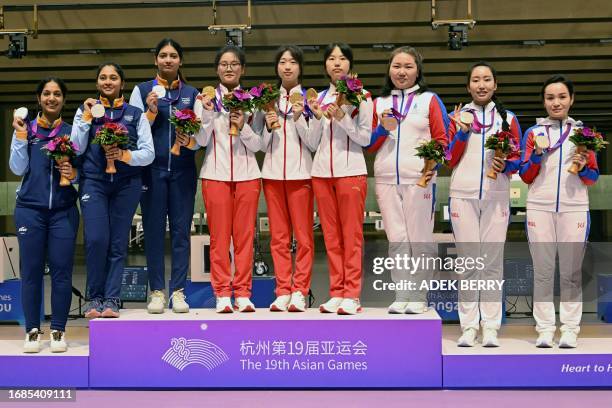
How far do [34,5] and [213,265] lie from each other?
28.4 ft

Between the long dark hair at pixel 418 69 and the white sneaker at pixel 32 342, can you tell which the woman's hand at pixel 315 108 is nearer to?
the long dark hair at pixel 418 69

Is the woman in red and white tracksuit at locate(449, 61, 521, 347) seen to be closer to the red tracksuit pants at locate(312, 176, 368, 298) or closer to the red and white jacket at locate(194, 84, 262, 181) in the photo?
the red tracksuit pants at locate(312, 176, 368, 298)

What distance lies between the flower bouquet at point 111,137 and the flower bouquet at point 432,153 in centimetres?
191

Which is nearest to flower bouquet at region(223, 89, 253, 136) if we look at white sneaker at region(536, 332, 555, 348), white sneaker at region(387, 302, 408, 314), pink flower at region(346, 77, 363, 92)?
pink flower at region(346, 77, 363, 92)

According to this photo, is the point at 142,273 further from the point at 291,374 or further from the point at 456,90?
the point at 456,90

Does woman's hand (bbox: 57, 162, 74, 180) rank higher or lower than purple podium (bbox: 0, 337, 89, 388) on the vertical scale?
higher

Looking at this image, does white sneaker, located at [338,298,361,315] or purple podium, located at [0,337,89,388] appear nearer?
purple podium, located at [0,337,89,388]

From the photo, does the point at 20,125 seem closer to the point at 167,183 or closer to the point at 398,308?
the point at 167,183

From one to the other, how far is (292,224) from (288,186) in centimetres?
27

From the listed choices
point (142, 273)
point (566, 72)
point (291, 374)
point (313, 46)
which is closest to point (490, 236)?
point (291, 374)

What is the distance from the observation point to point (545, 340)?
474cm

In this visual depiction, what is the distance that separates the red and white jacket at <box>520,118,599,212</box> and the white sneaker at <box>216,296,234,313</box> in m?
2.17

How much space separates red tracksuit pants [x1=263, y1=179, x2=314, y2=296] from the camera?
488 cm
